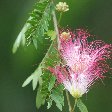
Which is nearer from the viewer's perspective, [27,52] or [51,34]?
[51,34]

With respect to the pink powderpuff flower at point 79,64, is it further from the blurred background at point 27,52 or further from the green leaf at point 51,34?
the blurred background at point 27,52

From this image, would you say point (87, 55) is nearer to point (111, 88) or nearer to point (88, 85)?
point (88, 85)

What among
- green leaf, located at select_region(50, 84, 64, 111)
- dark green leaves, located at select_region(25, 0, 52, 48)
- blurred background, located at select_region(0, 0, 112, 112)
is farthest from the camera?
blurred background, located at select_region(0, 0, 112, 112)

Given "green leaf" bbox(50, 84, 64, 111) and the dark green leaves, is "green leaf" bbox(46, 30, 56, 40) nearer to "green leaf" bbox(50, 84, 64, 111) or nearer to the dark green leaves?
the dark green leaves

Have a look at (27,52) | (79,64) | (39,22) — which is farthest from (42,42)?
(27,52)

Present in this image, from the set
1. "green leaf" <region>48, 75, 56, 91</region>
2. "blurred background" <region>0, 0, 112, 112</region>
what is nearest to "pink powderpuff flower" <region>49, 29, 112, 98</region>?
"green leaf" <region>48, 75, 56, 91</region>

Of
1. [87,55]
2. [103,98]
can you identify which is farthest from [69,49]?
[103,98]

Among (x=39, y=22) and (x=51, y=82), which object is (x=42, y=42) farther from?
(x=51, y=82)
